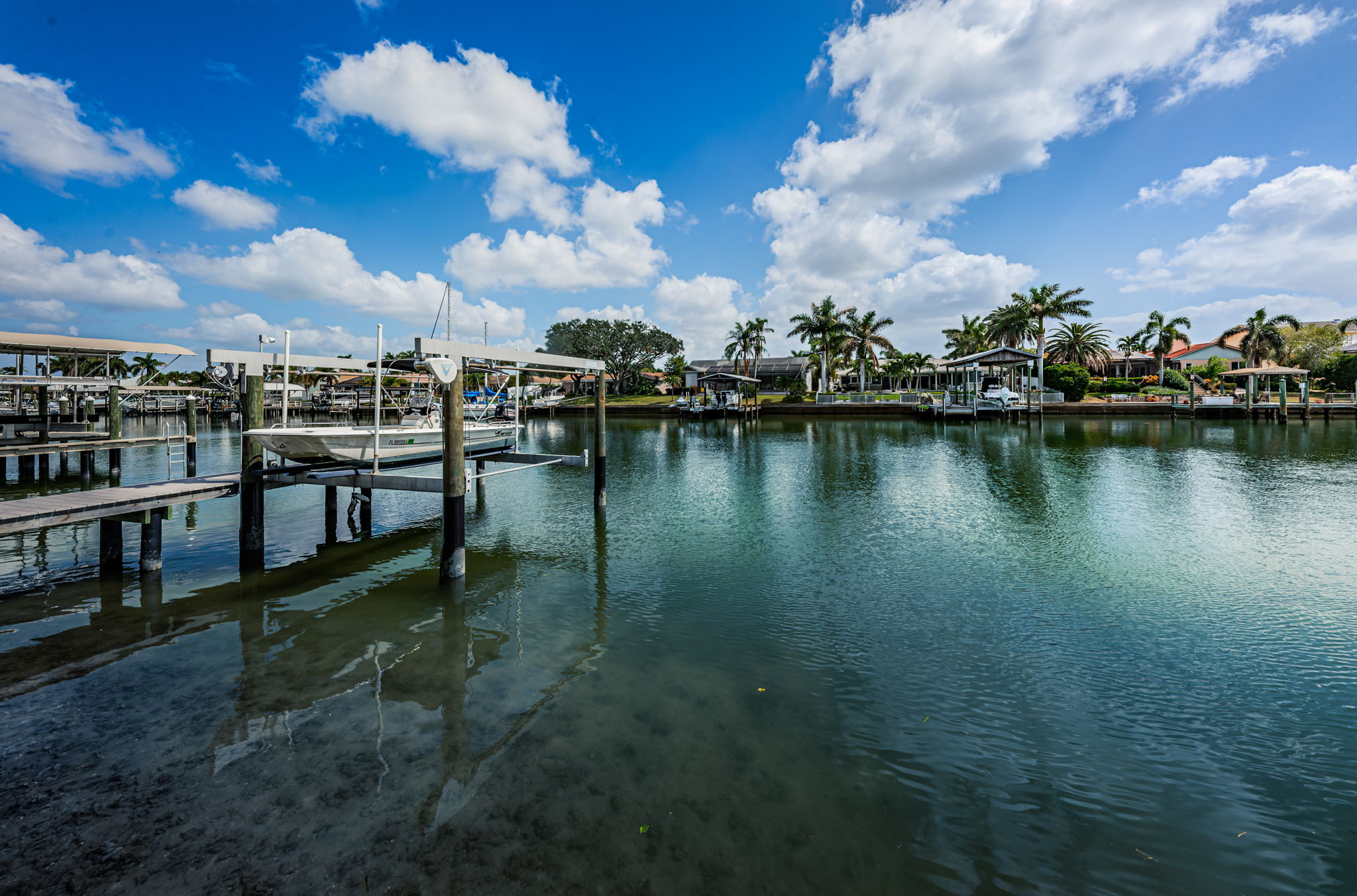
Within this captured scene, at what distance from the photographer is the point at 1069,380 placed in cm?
6341

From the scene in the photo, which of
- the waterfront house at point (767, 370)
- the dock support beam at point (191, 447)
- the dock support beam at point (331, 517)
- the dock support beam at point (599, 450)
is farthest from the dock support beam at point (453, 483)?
the waterfront house at point (767, 370)

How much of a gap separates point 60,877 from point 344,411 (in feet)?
297

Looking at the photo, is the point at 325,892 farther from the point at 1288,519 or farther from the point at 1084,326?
the point at 1084,326

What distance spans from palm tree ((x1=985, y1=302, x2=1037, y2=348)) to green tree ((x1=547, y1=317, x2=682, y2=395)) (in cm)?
4817

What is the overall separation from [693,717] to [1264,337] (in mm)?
95720

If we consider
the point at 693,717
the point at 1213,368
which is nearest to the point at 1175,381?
the point at 1213,368

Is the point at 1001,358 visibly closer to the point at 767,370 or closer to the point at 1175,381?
the point at 1175,381

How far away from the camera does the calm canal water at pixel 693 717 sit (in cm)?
446

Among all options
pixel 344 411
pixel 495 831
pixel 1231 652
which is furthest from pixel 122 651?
pixel 344 411

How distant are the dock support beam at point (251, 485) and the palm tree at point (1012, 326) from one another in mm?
73584

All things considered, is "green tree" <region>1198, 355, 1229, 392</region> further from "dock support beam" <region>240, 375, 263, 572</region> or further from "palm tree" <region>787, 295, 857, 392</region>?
"dock support beam" <region>240, 375, 263, 572</region>

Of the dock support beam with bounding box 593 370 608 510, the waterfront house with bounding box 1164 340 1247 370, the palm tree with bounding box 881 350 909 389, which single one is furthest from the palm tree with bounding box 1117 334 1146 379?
the dock support beam with bounding box 593 370 608 510

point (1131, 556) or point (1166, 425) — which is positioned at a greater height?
point (1166, 425)

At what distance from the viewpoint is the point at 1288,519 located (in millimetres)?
15312
